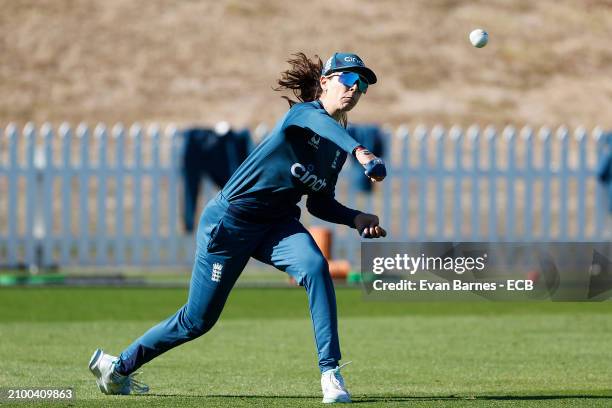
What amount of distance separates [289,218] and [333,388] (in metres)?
1.05

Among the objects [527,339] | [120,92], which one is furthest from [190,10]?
[527,339]

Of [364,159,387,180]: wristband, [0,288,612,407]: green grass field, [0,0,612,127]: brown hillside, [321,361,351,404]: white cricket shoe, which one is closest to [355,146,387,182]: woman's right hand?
[364,159,387,180]: wristband

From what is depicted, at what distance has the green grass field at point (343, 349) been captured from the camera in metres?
7.88

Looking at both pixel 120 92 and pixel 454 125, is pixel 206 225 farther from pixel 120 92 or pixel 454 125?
pixel 120 92

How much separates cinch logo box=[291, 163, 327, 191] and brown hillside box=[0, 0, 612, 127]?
87.5ft

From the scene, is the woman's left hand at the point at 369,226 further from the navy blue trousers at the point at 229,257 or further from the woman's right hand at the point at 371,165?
the woman's right hand at the point at 371,165

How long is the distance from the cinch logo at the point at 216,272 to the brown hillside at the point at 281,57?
1047 inches

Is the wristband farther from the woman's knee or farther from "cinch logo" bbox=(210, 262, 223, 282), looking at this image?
"cinch logo" bbox=(210, 262, 223, 282)

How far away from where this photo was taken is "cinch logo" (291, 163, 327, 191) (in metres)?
7.29

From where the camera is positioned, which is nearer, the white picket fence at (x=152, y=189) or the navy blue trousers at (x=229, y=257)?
the navy blue trousers at (x=229, y=257)

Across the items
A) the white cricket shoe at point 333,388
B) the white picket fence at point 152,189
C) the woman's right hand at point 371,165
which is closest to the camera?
the woman's right hand at point 371,165

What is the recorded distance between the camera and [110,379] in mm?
7824

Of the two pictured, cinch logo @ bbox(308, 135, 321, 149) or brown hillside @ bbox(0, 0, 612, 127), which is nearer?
cinch logo @ bbox(308, 135, 321, 149)

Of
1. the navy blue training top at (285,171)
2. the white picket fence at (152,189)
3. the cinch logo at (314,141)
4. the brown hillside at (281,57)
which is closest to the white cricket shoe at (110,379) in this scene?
the navy blue training top at (285,171)
